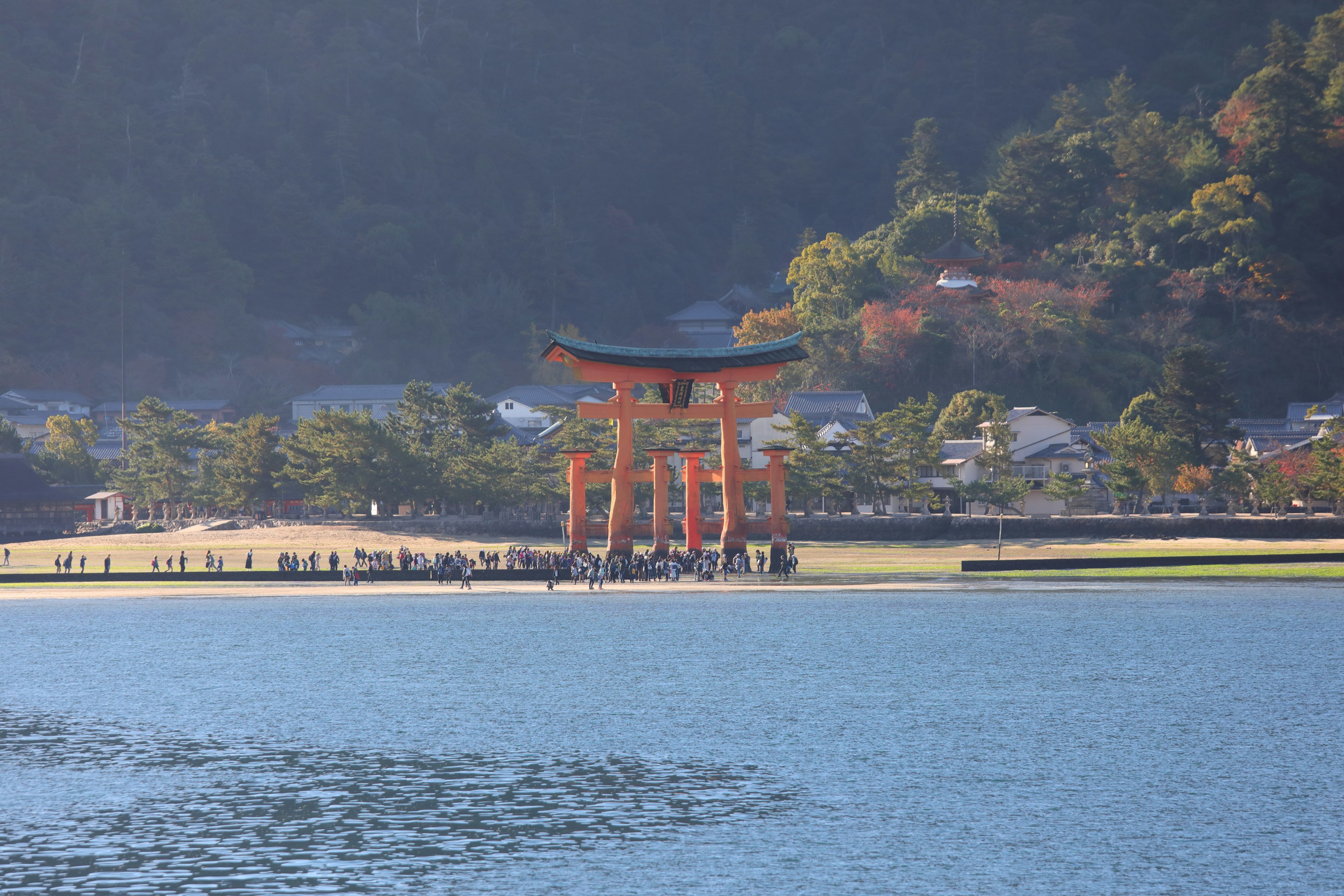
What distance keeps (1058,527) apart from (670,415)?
2182 centimetres

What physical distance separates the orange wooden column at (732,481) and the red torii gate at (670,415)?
0.04 m

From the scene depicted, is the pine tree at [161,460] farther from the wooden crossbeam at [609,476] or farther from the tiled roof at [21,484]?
the wooden crossbeam at [609,476]

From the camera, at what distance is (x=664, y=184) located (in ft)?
457

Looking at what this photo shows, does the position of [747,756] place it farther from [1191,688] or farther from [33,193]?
[33,193]

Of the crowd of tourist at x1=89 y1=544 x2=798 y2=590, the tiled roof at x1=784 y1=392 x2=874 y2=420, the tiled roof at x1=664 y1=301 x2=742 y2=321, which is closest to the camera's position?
the crowd of tourist at x1=89 y1=544 x2=798 y2=590

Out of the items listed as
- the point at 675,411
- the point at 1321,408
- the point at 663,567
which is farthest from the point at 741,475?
the point at 1321,408

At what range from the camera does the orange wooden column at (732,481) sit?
4991 cm

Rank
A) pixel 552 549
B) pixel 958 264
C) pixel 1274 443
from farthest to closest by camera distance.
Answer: pixel 958 264
pixel 1274 443
pixel 552 549

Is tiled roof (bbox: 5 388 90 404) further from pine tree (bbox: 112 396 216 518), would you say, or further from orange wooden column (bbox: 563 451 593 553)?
orange wooden column (bbox: 563 451 593 553)

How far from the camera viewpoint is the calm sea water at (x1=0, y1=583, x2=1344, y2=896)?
1672 cm

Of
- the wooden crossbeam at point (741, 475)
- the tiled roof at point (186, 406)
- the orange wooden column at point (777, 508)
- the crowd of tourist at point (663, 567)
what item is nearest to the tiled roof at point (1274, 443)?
the crowd of tourist at point (663, 567)

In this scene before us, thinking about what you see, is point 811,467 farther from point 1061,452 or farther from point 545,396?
point 545,396

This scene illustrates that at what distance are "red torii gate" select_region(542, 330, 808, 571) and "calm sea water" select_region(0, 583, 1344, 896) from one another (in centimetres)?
967

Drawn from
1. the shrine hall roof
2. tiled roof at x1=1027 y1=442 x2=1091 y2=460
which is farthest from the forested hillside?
the shrine hall roof
